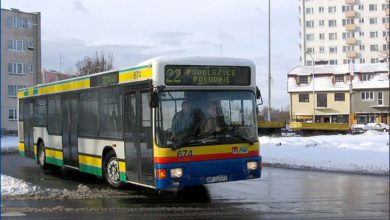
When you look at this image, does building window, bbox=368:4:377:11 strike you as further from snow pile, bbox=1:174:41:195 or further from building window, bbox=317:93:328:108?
snow pile, bbox=1:174:41:195

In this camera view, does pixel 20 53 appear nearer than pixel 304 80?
Yes

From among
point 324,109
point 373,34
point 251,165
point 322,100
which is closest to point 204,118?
point 251,165

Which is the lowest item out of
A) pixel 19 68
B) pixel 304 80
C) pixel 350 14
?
pixel 304 80

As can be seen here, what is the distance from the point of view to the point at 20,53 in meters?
67.4

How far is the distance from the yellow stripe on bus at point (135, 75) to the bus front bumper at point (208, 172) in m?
1.81

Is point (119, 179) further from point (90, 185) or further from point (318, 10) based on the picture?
point (318, 10)

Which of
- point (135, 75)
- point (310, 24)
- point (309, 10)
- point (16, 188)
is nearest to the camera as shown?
point (135, 75)

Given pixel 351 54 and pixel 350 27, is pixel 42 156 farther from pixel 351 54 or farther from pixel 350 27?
pixel 350 27

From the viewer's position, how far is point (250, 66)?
36.4 ft

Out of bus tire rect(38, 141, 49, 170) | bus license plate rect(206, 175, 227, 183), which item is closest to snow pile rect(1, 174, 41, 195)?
bus license plate rect(206, 175, 227, 183)

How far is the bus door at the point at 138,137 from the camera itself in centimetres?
1034

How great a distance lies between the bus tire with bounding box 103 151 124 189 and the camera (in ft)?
39.3

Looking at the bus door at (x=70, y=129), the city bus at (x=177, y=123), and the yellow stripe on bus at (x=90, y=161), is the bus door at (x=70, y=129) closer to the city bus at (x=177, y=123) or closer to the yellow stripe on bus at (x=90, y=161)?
the yellow stripe on bus at (x=90, y=161)

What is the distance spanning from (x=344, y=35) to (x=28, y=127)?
314 feet
